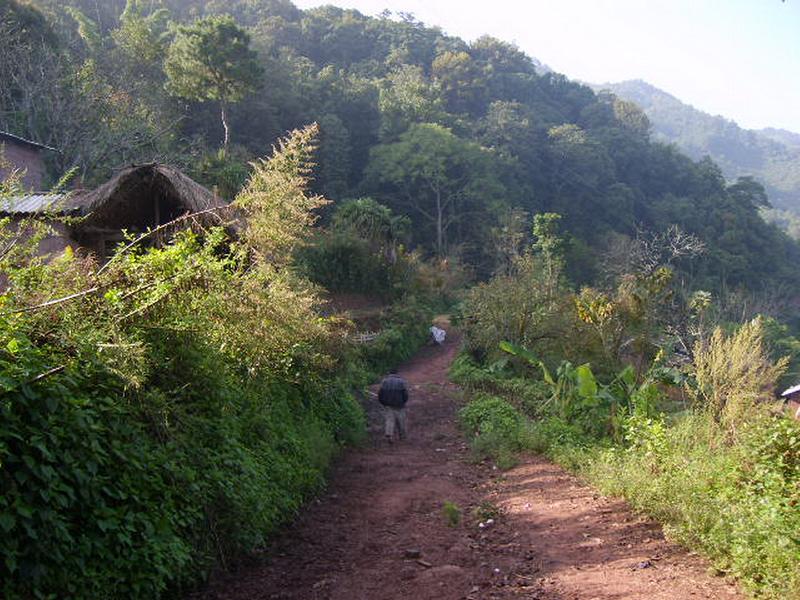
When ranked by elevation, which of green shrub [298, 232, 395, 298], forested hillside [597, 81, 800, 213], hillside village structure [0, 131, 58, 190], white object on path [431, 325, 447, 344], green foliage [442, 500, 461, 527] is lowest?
white object on path [431, 325, 447, 344]

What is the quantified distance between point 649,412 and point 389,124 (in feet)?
117

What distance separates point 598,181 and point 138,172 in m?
44.1

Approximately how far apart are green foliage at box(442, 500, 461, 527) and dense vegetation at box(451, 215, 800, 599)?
1745 mm

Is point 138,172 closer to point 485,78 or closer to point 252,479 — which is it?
point 252,479

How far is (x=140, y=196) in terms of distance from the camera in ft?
39.9

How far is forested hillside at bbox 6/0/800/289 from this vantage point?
26.4 metres

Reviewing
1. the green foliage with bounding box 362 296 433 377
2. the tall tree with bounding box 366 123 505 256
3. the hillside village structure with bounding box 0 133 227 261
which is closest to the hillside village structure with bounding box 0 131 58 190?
the hillside village structure with bounding box 0 133 227 261

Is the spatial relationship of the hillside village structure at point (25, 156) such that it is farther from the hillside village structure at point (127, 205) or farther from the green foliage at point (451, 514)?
the green foliage at point (451, 514)

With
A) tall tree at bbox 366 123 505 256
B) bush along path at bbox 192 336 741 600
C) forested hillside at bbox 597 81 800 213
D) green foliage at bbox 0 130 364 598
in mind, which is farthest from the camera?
forested hillside at bbox 597 81 800 213

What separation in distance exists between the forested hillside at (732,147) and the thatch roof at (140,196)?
93.5 m

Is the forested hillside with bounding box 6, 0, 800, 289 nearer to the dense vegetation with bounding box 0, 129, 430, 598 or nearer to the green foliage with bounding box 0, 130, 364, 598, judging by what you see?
the dense vegetation with bounding box 0, 129, 430, 598

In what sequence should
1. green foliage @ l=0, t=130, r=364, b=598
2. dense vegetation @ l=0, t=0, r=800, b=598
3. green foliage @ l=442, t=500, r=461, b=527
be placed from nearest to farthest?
1. green foliage @ l=0, t=130, r=364, b=598
2. dense vegetation @ l=0, t=0, r=800, b=598
3. green foliage @ l=442, t=500, r=461, b=527

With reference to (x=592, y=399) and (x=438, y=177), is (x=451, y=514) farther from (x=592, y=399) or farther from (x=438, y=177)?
(x=438, y=177)

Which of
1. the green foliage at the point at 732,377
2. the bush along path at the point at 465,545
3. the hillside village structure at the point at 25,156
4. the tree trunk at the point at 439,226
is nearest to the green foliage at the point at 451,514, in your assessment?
the bush along path at the point at 465,545
